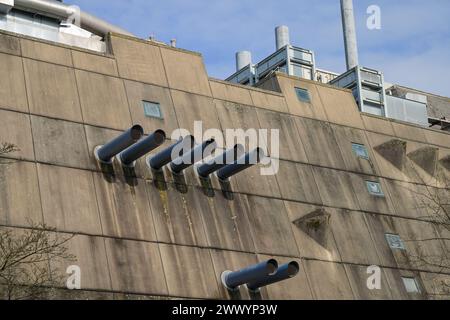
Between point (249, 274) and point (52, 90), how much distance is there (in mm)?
7875

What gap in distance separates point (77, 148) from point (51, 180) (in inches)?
64.7

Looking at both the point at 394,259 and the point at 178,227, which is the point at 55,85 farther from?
the point at 394,259

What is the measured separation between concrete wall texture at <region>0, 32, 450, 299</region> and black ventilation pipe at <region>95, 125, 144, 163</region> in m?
0.42

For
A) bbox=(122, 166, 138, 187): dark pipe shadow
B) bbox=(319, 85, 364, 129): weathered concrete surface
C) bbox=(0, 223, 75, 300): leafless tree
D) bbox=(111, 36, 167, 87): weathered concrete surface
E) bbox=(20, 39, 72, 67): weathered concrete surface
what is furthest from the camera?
bbox=(319, 85, 364, 129): weathered concrete surface

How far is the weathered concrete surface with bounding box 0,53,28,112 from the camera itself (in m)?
26.8

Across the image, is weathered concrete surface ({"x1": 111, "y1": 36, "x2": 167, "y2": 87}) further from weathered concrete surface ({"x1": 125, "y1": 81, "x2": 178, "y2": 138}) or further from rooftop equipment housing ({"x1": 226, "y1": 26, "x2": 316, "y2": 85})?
rooftop equipment housing ({"x1": 226, "y1": 26, "x2": 316, "y2": 85})

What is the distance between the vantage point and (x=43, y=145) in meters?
26.4

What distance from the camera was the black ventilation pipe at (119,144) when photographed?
25.7 m

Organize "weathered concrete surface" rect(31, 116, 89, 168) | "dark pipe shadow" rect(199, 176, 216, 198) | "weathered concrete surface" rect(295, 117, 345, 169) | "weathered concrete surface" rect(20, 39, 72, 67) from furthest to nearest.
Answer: "weathered concrete surface" rect(295, 117, 345, 169) < "dark pipe shadow" rect(199, 176, 216, 198) < "weathered concrete surface" rect(20, 39, 72, 67) < "weathered concrete surface" rect(31, 116, 89, 168)

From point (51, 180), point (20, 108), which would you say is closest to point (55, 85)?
point (20, 108)

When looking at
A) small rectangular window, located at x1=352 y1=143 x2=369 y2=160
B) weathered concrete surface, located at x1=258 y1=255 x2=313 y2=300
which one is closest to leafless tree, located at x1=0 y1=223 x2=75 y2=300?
weathered concrete surface, located at x1=258 y1=255 x2=313 y2=300

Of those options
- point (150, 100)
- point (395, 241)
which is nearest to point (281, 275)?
point (150, 100)

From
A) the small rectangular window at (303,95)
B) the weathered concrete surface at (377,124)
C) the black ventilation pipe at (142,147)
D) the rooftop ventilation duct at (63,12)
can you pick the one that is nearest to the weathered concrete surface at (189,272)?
the black ventilation pipe at (142,147)
